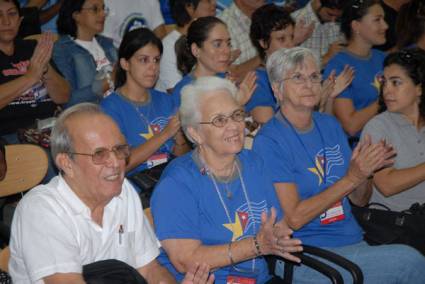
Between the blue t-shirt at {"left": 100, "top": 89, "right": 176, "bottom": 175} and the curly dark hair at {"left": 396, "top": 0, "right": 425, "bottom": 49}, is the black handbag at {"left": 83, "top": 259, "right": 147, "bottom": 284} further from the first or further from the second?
the curly dark hair at {"left": 396, "top": 0, "right": 425, "bottom": 49}

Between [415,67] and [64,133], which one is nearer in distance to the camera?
[64,133]

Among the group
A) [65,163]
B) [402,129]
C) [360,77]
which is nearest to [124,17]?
[360,77]

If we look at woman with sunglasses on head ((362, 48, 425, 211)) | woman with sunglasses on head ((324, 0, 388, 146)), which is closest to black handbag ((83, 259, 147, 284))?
woman with sunglasses on head ((362, 48, 425, 211))

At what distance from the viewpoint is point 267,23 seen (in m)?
4.09

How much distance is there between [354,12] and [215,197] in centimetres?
246

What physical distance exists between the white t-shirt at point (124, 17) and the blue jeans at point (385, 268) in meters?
3.06

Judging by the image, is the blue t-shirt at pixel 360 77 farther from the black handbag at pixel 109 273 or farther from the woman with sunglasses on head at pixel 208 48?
the black handbag at pixel 109 273

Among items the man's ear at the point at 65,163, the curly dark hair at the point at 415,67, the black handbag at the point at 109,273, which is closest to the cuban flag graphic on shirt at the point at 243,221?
the black handbag at the point at 109,273

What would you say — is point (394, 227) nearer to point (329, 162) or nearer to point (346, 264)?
point (329, 162)

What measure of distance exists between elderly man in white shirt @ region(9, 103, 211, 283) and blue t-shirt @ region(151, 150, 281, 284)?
5.0 inches

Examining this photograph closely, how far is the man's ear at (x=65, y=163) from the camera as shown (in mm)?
2031

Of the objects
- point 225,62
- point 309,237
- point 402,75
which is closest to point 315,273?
point 309,237

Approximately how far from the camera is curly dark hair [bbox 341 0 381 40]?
4.25 metres

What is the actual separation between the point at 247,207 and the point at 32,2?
316 centimetres
